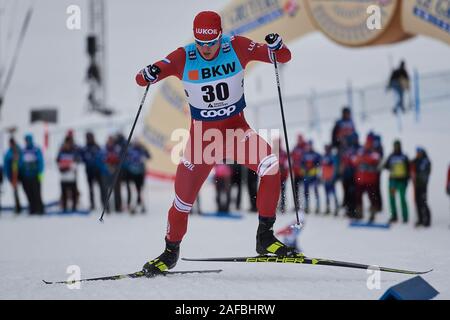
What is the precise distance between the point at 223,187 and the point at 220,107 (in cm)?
707

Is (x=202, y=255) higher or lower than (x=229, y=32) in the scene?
lower

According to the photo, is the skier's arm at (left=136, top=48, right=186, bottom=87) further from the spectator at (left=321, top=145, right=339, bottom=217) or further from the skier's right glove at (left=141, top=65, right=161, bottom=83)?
the spectator at (left=321, top=145, right=339, bottom=217)

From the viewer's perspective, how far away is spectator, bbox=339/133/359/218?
10.2 meters

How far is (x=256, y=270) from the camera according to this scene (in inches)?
195

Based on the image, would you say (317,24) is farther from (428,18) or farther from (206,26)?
(206,26)

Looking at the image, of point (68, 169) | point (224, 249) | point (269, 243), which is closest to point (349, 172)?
point (224, 249)

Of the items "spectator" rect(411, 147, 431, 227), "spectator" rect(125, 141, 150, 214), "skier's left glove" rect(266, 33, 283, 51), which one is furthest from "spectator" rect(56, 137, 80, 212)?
"skier's left glove" rect(266, 33, 283, 51)

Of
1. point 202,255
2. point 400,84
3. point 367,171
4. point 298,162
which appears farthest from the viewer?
point 400,84

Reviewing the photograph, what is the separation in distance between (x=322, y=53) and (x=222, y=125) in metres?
26.6

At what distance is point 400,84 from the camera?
14156mm

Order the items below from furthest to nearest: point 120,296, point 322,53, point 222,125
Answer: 1. point 322,53
2. point 222,125
3. point 120,296
